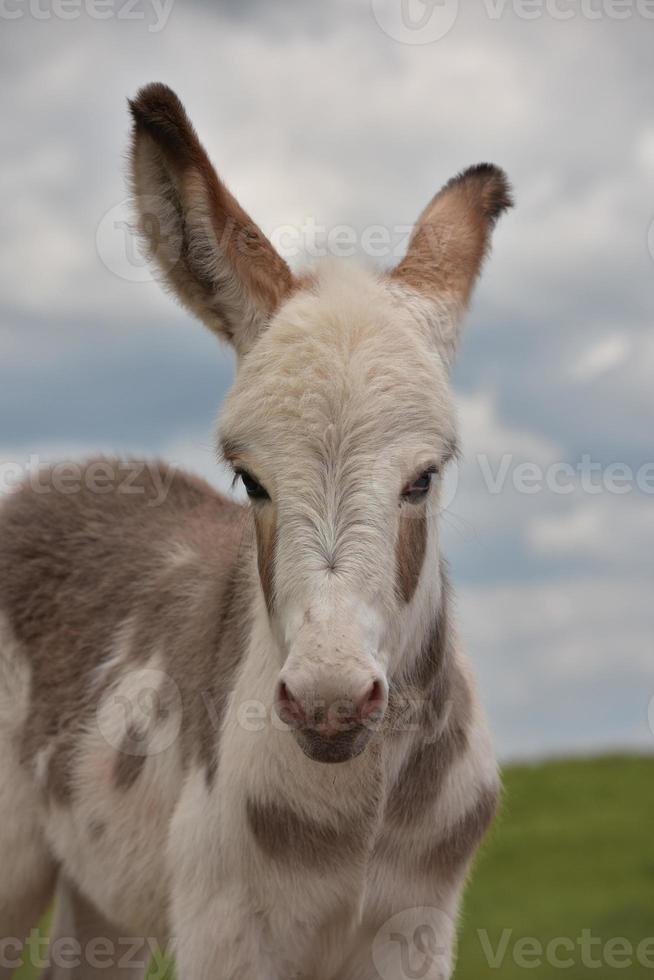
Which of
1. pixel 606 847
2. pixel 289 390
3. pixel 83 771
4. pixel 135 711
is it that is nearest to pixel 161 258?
pixel 289 390

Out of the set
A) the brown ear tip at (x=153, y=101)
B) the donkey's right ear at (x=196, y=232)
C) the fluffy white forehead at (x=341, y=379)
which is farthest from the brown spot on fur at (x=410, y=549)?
the brown ear tip at (x=153, y=101)

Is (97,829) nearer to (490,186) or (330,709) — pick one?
(330,709)

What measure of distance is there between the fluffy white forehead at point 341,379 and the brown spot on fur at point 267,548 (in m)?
0.23

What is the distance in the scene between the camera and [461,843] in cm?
489

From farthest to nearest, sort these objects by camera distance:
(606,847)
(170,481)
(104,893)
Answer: (606,847) → (170,481) → (104,893)

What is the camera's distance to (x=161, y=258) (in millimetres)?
4770

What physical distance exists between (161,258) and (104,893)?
9.63 ft

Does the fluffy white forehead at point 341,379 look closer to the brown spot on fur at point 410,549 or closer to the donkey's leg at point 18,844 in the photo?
the brown spot on fur at point 410,549

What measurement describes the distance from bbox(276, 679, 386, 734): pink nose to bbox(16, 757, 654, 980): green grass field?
722cm

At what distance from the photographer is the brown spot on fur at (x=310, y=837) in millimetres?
4562

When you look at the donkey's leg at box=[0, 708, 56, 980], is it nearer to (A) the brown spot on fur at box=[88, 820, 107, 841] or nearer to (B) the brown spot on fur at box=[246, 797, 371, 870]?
(A) the brown spot on fur at box=[88, 820, 107, 841]

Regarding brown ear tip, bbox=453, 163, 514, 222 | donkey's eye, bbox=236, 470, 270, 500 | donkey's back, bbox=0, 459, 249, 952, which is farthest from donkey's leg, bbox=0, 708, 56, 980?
brown ear tip, bbox=453, 163, 514, 222

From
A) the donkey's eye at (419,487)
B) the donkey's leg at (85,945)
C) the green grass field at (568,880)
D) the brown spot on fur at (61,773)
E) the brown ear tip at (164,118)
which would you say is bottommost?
the green grass field at (568,880)

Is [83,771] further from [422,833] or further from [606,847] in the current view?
[606,847]
